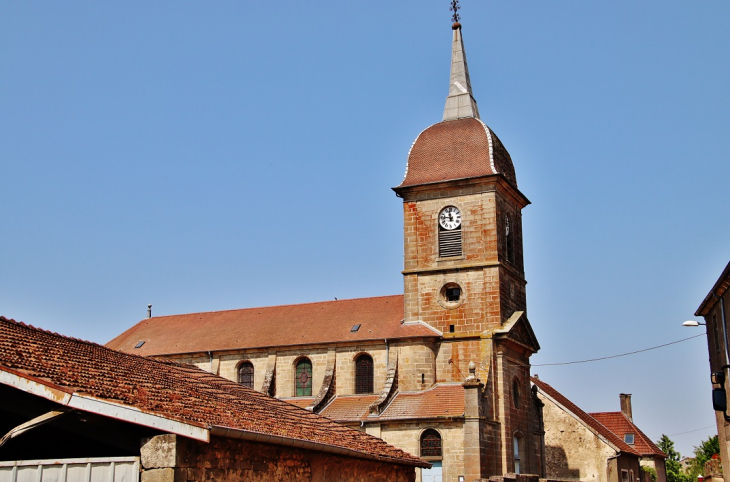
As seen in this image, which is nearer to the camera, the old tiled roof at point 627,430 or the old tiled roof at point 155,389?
the old tiled roof at point 155,389

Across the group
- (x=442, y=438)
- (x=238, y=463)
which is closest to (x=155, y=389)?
(x=238, y=463)

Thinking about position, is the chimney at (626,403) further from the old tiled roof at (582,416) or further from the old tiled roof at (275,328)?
the old tiled roof at (275,328)

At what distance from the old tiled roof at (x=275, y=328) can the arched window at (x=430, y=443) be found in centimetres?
431

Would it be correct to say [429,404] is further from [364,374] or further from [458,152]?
[458,152]

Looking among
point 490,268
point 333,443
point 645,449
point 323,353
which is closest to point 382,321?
point 323,353

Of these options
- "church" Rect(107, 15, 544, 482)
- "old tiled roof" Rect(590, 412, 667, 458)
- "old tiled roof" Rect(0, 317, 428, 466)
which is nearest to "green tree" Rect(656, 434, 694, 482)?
"old tiled roof" Rect(590, 412, 667, 458)

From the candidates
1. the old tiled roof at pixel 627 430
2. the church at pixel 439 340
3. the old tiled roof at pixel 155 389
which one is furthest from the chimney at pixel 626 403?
the old tiled roof at pixel 155 389

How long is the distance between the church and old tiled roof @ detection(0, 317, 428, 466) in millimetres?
15654

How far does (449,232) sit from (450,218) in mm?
613

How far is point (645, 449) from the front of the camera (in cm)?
4684

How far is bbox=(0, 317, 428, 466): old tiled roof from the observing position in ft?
34.8

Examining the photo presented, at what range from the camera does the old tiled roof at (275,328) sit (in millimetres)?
37969

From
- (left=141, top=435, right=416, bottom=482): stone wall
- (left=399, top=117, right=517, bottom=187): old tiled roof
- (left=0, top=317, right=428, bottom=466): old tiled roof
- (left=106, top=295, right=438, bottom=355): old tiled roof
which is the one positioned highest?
(left=399, top=117, right=517, bottom=187): old tiled roof

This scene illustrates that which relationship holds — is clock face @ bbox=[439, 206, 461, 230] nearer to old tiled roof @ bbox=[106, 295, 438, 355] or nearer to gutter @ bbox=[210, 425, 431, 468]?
old tiled roof @ bbox=[106, 295, 438, 355]
